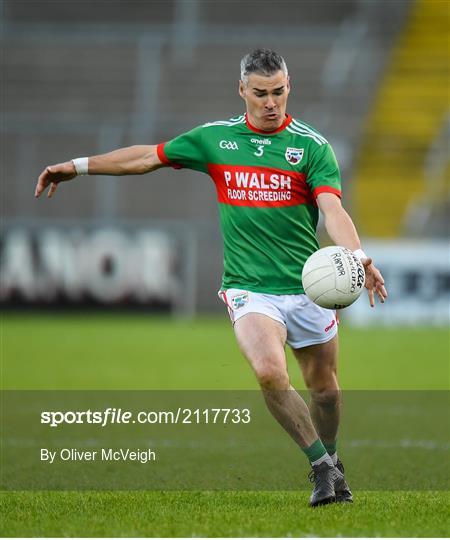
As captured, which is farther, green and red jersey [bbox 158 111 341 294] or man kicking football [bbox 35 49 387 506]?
green and red jersey [bbox 158 111 341 294]

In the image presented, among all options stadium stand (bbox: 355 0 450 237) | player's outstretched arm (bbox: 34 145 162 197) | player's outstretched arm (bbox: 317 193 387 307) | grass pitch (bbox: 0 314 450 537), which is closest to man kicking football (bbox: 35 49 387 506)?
player's outstretched arm (bbox: 317 193 387 307)

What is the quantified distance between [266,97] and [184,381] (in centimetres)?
625

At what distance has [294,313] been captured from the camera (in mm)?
6344

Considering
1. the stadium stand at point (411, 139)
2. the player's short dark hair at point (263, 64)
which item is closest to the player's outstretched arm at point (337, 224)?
the player's short dark hair at point (263, 64)

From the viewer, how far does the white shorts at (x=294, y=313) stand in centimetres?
631

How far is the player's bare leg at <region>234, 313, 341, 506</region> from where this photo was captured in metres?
5.96

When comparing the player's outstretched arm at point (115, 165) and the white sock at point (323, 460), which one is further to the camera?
the player's outstretched arm at point (115, 165)

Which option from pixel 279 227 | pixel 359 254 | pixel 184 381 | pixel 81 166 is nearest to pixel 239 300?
pixel 279 227

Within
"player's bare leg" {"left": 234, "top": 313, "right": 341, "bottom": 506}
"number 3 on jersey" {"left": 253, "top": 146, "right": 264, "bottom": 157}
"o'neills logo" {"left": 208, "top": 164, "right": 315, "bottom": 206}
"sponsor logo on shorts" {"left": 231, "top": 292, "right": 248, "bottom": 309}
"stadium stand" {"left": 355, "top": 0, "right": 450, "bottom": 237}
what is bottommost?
"stadium stand" {"left": 355, "top": 0, "right": 450, "bottom": 237}

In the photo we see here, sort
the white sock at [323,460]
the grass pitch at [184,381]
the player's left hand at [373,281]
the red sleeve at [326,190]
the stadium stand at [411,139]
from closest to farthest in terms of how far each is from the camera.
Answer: the grass pitch at [184,381] < the player's left hand at [373,281] < the white sock at [323,460] < the red sleeve at [326,190] < the stadium stand at [411,139]

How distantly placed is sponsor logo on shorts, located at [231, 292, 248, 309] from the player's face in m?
0.92

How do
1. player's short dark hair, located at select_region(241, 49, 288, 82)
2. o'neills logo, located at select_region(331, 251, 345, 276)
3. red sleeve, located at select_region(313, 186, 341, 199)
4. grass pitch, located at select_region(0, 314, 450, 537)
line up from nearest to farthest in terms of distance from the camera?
grass pitch, located at select_region(0, 314, 450, 537) → o'neills logo, located at select_region(331, 251, 345, 276) → red sleeve, located at select_region(313, 186, 341, 199) → player's short dark hair, located at select_region(241, 49, 288, 82)

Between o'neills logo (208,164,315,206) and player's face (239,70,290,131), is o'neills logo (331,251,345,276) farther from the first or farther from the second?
player's face (239,70,290,131)

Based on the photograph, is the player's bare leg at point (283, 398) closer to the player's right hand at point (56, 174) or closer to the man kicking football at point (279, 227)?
the man kicking football at point (279, 227)
